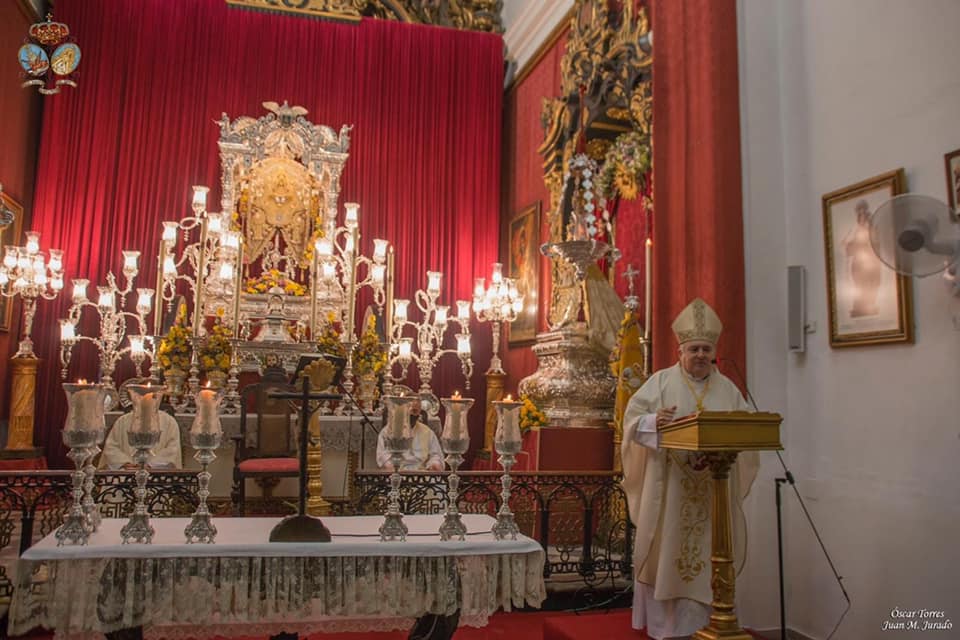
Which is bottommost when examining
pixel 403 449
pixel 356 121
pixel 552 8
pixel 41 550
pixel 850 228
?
pixel 41 550

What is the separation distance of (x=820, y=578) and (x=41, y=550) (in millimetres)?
4129

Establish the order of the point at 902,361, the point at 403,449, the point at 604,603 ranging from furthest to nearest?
the point at 604,603
the point at 902,361
the point at 403,449

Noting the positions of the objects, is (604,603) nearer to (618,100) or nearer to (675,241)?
(675,241)

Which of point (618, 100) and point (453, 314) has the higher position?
point (618, 100)

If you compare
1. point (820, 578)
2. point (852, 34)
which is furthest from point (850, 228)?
point (820, 578)

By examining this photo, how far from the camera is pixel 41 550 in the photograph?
2.83 m

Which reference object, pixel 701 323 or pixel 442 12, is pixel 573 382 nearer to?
pixel 701 323

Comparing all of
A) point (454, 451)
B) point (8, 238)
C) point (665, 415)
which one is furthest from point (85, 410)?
point (8, 238)

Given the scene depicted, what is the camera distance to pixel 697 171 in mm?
5375

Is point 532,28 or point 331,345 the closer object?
A: point 331,345

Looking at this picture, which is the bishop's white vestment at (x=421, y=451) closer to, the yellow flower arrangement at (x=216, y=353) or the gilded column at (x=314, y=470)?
the gilded column at (x=314, y=470)

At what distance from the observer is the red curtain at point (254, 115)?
1055cm

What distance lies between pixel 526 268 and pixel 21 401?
6709 mm

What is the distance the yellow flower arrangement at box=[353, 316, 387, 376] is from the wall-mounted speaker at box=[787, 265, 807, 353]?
500 cm
